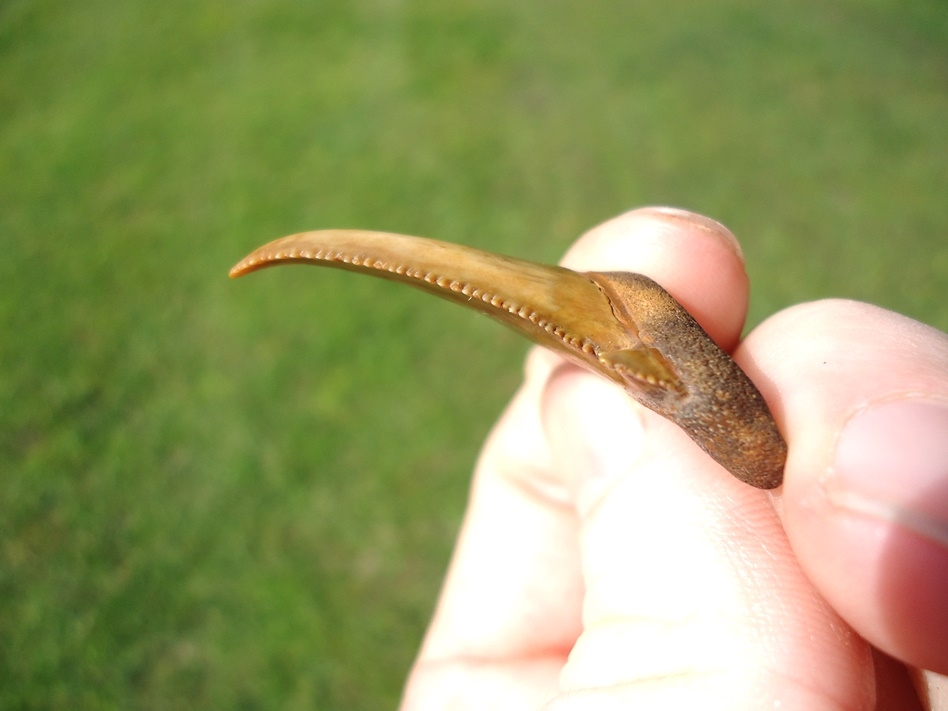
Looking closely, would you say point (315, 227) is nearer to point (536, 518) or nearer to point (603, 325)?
point (536, 518)

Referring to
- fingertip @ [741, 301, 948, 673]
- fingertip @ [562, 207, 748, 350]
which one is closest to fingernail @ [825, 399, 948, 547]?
fingertip @ [741, 301, 948, 673]

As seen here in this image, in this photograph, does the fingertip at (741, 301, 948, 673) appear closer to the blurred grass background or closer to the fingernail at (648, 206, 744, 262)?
the fingernail at (648, 206, 744, 262)

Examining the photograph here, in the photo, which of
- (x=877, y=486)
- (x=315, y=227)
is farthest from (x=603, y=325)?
(x=315, y=227)

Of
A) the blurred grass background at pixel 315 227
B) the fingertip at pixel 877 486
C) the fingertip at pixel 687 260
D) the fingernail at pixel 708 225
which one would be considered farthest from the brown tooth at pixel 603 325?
the blurred grass background at pixel 315 227

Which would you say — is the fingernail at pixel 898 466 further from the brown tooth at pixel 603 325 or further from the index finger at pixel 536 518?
the index finger at pixel 536 518

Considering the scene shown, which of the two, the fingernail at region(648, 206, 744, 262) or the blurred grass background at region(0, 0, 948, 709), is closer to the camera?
the fingernail at region(648, 206, 744, 262)

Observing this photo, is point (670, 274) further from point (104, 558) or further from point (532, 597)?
point (104, 558)

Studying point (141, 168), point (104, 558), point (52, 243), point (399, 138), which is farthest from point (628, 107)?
point (104, 558)

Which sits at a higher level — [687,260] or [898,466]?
[687,260]
